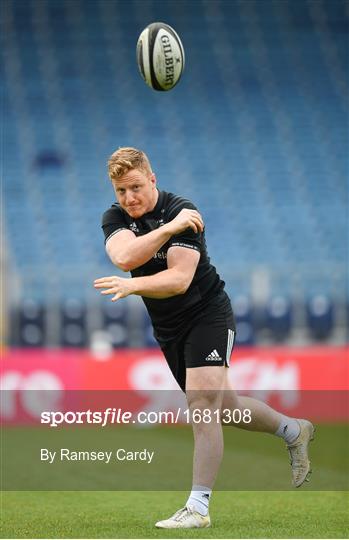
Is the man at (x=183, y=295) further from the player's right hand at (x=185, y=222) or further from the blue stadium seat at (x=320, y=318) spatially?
the blue stadium seat at (x=320, y=318)

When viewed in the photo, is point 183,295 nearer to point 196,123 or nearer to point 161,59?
point 161,59

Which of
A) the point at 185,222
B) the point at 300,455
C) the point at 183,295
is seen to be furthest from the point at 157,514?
the point at 185,222

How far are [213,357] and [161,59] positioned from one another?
98.0 inches

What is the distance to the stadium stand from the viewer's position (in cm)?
1970

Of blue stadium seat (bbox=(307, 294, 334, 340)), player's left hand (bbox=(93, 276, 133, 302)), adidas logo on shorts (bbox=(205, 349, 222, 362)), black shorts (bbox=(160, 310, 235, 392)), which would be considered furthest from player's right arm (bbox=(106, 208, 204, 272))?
blue stadium seat (bbox=(307, 294, 334, 340))

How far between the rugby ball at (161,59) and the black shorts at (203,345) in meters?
2.07

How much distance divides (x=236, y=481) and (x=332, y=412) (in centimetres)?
628

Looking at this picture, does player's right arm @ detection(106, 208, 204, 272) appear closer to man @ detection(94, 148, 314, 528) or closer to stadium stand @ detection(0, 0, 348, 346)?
man @ detection(94, 148, 314, 528)

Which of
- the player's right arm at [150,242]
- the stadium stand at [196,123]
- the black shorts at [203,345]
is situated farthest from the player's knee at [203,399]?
the stadium stand at [196,123]

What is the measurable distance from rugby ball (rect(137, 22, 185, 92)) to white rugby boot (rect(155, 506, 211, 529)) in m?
2.97

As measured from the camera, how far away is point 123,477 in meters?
8.03

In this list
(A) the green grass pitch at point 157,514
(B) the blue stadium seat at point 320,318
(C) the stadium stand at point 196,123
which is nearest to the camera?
(A) the green grass pitch at point 157,514

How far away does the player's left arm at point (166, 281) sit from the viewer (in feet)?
16.0

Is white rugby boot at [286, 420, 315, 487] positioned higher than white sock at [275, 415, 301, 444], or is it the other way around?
white sock at [275, 415, 301, 444]
